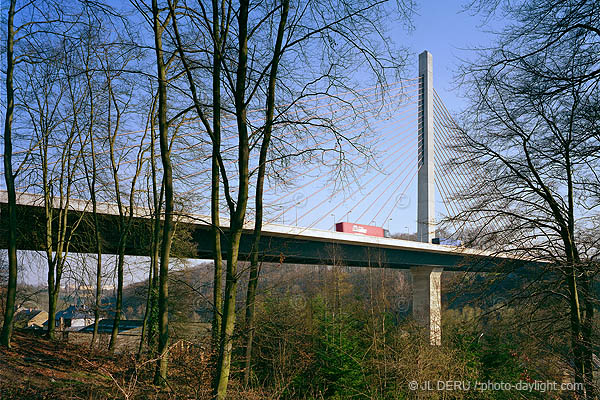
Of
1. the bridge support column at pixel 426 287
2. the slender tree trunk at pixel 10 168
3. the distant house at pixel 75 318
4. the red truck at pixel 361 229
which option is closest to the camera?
the slender tree trunk at pixel 10 168

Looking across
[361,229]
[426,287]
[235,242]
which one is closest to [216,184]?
[235,242]

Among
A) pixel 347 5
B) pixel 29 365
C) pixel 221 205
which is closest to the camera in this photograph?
pixel 347 5

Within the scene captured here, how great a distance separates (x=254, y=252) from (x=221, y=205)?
2.66 m

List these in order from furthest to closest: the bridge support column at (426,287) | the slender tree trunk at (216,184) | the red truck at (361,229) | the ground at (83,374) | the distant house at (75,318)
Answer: the bridge support column at (426,287), the red truck at (361,229), the distant house at (75,318), the ground at (83,374), the slender tree trunk at (216,184)

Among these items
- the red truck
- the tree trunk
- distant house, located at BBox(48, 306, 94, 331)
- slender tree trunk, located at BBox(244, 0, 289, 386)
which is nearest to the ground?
the tree trunk

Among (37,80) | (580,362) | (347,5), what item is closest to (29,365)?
(37,80)

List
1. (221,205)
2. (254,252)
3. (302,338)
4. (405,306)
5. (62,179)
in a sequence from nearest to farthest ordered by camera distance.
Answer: (254,252) < (221,205) < (302,338) < (62,179) < (405,306)

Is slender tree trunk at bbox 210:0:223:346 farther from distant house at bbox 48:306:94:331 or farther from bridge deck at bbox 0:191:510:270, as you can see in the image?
distant house at bbox 48:306:94:331

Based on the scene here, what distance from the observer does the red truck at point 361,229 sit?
94.2 feet

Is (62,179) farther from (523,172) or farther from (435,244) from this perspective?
(435,244)

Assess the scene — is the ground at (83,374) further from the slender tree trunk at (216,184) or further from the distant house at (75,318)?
the distant house at (75,318)

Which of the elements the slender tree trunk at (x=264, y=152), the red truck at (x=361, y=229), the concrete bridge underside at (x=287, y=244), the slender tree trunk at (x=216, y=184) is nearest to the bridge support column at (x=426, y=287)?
the concrete bridge underside at (x=287, y=244)

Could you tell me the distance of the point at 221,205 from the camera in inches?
324

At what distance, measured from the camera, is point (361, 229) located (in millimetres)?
29750
